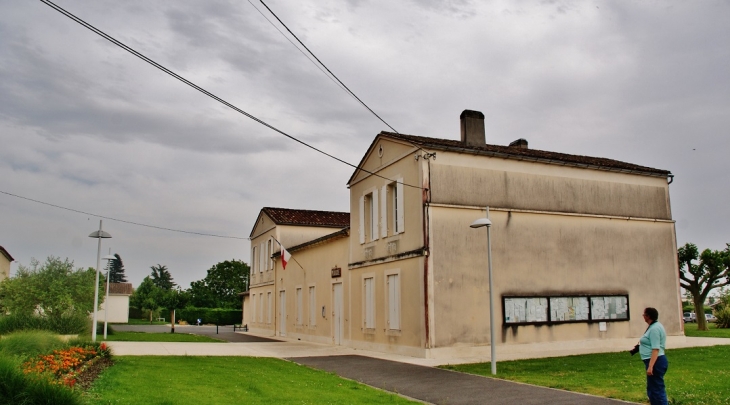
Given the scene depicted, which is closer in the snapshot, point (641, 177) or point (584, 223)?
point (584, 223)

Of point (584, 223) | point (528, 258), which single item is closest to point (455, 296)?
point (528, 258)

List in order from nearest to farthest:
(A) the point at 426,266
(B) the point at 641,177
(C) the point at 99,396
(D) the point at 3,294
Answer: (C) the point at 99,396, (A) the point at 426,266, (B) the point at 641,177, (D) the point at 3,294

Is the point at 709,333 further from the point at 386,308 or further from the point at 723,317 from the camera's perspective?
the point at 386,308

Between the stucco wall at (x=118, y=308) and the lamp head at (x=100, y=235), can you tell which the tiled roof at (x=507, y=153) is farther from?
the stucco wall at (x=118, y=308)

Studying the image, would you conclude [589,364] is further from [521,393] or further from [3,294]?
[3,294]

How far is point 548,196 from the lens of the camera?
21.7 meters

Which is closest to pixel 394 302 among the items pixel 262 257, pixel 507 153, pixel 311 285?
pixel 507 153

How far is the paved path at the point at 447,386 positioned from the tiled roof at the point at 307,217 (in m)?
20.8

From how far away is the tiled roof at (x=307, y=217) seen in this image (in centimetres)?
3794

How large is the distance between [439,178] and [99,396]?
41.8 feet

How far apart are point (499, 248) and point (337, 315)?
335 inches

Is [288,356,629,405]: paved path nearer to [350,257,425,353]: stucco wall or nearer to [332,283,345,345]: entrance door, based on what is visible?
[350,257,425,353]: stucco wall

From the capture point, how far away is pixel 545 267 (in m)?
20.9

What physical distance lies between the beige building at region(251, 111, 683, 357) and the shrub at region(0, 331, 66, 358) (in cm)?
1003
